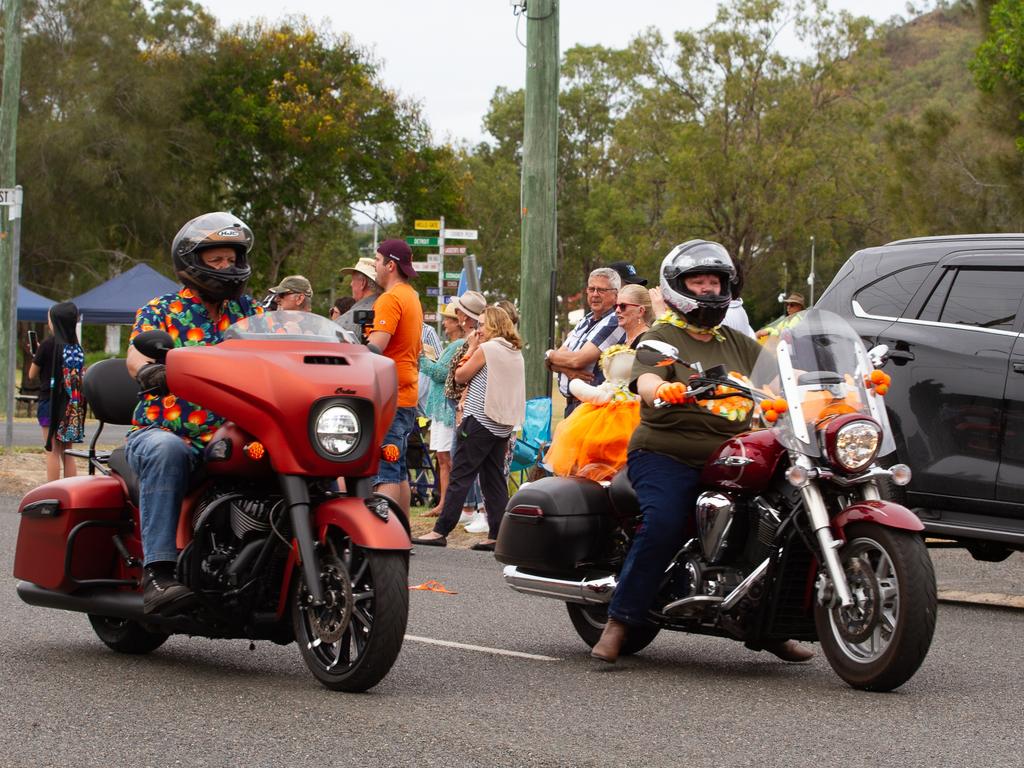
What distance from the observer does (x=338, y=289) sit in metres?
85.1

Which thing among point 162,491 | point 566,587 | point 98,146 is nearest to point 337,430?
point 162,491

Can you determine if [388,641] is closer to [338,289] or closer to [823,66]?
[823,66]

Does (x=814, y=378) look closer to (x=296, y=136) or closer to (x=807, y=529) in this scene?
(x=807, y=529)

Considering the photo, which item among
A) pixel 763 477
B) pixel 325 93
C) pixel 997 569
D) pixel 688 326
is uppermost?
pixel 325 93

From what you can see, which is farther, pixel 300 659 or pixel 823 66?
pixel 823 66

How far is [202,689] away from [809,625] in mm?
2476

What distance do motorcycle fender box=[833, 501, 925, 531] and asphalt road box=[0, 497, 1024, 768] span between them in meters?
0.68

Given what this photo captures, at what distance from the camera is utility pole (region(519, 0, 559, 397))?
1471 centimetres

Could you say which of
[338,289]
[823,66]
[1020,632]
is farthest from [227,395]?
[338,289]

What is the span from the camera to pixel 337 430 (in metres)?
6.40

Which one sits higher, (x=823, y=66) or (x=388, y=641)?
(x=823, y=66)

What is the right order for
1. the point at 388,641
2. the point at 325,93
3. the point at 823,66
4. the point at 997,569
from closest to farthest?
1. the point at 388,641
2. the point at 997,569
3. the point at 325,93
4. the point at 823,66

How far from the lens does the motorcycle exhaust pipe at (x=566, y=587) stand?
7.51 meters

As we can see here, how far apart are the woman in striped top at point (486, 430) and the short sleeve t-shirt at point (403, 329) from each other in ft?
4.45
